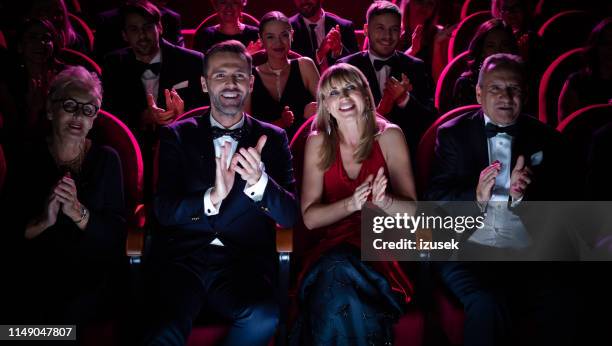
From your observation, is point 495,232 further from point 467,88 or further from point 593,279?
point 467,88

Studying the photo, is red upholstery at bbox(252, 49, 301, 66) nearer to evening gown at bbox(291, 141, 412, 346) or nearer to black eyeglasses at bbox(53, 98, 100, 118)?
black eyeglasses at bbox(53, 98, 100, 118)

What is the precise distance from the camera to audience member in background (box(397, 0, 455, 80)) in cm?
440

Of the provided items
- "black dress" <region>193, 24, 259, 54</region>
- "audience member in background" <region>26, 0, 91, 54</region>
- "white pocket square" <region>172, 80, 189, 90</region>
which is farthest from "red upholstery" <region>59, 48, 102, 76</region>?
"black dress" <region>193, 24, 259, 54</region>

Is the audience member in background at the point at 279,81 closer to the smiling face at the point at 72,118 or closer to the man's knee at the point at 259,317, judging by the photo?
the smiling face at the point at 72,118

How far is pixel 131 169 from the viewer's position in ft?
8.20

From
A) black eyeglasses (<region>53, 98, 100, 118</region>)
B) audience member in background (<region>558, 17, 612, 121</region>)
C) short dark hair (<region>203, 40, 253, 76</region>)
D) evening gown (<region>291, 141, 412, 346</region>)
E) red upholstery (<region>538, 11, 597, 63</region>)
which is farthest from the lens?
red upholstery (<region>538, 11, 597, 63</region>)

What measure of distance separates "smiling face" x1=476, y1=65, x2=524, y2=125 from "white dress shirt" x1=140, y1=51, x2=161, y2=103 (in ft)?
6.27

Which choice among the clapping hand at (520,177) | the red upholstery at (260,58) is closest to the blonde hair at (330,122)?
the clapping hand at (520,177)

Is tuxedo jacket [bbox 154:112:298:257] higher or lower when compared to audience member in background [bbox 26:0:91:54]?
lower

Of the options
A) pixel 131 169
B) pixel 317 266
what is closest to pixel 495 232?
pixel 317 266

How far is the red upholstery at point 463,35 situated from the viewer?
432cm

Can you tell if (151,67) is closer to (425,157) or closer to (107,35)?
(107,35)

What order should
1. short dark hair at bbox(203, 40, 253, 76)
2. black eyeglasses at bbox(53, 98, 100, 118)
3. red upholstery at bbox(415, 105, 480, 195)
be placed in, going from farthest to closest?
red upholstery at bbox(415, 105, 480, 195)
short dark hair at bbox(203, 40, 253, 76)
black eyeglasses at bbox(53, 98, 100, 118)

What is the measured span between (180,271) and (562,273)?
145cm
